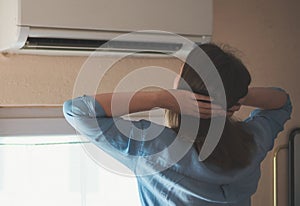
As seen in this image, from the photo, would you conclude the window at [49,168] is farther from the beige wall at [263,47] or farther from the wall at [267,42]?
the wall at [267,42]

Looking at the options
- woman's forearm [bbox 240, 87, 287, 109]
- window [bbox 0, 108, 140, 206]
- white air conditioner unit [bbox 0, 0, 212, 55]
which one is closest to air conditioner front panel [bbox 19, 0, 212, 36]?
white air conditioner unit [bbox 0, 0, 212, 55]

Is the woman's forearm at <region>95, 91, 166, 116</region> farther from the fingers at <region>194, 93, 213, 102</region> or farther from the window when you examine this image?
the window

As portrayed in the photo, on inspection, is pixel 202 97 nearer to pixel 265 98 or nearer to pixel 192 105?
pixel 192 105

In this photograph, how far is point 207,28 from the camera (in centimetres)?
127

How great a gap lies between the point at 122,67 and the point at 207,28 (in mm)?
279

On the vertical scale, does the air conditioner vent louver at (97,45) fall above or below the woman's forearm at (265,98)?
above

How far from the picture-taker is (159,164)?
97cm

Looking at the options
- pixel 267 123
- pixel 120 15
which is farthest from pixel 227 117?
pixel 120 15

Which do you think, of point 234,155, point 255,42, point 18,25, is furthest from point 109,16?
point 255,42

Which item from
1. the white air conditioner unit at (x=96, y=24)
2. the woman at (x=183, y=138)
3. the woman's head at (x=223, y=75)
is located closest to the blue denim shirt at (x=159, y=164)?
the woman at (x=183, y=138)

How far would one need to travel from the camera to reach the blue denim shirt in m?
0.92

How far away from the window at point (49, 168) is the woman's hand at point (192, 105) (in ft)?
1.63

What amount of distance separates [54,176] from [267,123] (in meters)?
0.63

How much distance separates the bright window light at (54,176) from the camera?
1.38m
